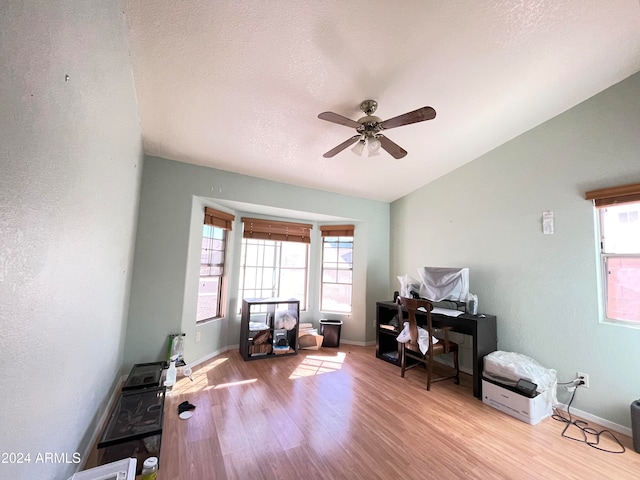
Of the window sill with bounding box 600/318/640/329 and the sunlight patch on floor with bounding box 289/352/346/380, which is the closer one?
the window sill with bounding box 600/318/640/329

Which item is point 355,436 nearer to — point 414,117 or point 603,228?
point 414,117

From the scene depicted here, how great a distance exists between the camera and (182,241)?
321 centimetres

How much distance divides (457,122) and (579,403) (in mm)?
3043

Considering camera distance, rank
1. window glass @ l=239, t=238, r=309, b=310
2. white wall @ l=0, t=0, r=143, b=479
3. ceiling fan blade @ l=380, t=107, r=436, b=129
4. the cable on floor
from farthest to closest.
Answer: window glass @ l=239, t=238, r=309, b=310 → the cable on floor → ceiling fan blade @ l=380, t=107, r=436, b=129 → white wall @ l=0, t=0, r=143, b=479

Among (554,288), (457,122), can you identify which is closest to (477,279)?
(554,288)

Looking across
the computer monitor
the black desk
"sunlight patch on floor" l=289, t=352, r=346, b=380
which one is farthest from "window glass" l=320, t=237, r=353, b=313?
the computer monitor

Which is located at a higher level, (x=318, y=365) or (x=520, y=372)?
(x=520, y=372)

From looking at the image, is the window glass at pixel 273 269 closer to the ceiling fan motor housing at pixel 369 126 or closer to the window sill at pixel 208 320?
the window sill at pixel 208 320

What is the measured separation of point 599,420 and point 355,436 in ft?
7.48

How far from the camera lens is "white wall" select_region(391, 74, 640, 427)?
7.78 feet

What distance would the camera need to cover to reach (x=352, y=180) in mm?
4020

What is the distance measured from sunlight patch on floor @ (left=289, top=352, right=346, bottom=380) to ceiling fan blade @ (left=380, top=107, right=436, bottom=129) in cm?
298

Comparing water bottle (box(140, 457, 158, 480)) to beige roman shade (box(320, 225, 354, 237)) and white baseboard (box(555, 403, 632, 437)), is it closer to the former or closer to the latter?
white baseboard (box(555, 403, 632, 437))

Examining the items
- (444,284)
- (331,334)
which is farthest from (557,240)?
(331,334)
